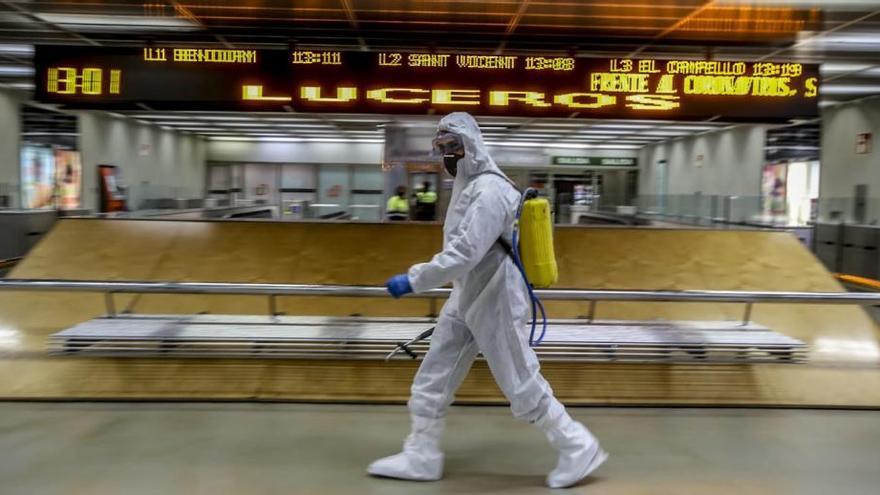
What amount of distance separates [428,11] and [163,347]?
5.38 meters

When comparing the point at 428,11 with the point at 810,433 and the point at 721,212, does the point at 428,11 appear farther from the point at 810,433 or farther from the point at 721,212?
the point at 721,212

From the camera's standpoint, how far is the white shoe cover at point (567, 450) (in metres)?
3.45

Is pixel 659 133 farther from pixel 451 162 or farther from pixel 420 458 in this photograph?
pixel 420 458

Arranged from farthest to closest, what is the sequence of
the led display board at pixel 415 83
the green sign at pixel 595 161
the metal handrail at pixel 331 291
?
1. the green sign at pixel 595 161
2. the led display board at pixel 415 83
3. the metal handrail at pixel 331 291

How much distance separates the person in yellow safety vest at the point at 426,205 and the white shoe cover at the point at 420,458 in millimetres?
7410

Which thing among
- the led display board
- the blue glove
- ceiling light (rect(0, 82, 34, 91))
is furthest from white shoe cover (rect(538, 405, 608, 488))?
ceiling light (rect(0, 82, 34, 91))

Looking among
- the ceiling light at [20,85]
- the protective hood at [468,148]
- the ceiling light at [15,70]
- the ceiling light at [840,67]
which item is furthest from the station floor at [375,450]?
the ceiling light at [20,85]

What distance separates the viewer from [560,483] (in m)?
3.48

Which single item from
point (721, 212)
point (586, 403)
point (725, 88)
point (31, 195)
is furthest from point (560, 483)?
point (31, 195)

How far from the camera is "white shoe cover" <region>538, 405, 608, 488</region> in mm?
3451

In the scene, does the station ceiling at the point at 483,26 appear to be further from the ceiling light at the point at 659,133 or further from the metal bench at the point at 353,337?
the ceiling light at the point at 659,133

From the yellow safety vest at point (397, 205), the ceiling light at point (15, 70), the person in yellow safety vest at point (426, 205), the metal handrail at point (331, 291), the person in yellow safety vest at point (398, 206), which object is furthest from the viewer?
the ceiling light at point (15, 70)

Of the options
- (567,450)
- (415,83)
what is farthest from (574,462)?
(415,83)

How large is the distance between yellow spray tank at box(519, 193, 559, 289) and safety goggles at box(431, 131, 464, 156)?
0.44 m
